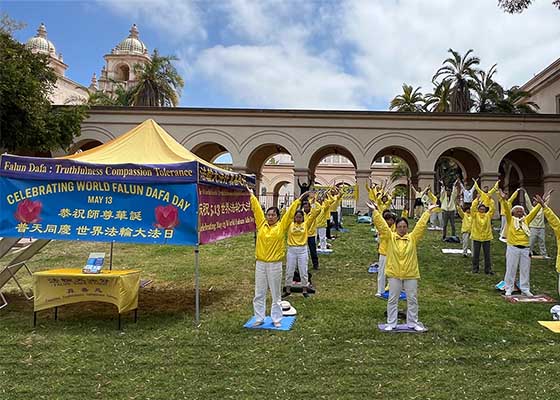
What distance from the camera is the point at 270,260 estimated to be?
719cm

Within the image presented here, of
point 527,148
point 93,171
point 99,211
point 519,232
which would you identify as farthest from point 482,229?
point 527,148

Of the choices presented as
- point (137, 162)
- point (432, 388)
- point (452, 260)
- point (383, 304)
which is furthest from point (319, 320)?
point (452, 260)

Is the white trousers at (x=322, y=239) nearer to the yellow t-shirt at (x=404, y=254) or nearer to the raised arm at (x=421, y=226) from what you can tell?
the yellow t-shirt at (x=404, y=254)

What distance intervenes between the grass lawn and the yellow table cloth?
1.35 feet

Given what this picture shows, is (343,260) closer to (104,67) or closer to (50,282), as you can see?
(50,282)

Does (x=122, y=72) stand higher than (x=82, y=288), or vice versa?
(x=122, y=72)

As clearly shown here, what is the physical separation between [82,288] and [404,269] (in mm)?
5195

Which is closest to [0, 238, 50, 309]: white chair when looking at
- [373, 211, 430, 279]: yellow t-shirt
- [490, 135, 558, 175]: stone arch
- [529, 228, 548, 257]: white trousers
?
[373, 211, 430, 279]: yellow t-shirt

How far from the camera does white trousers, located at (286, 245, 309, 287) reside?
30.0ft

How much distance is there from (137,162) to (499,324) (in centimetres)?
662

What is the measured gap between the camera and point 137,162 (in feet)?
25.8

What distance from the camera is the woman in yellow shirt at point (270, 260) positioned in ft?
23.5

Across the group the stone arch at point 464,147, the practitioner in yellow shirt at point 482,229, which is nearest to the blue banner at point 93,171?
the practitioner in yellow shirt at point 482,229

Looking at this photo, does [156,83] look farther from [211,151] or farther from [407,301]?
[407,301]
